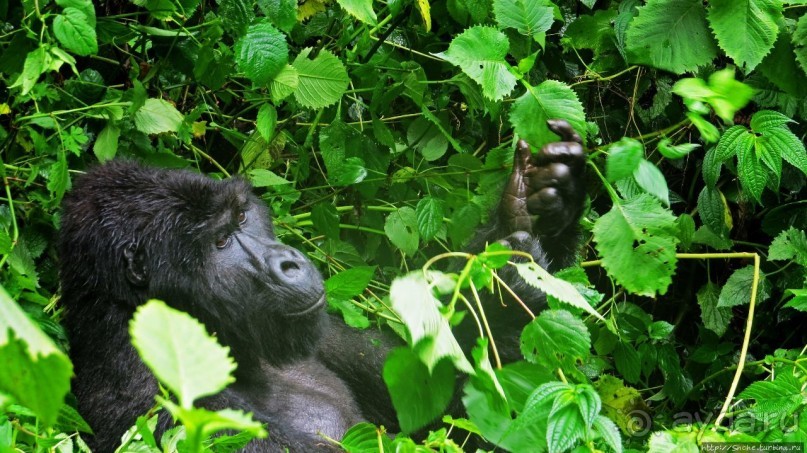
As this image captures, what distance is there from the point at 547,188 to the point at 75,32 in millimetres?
1514

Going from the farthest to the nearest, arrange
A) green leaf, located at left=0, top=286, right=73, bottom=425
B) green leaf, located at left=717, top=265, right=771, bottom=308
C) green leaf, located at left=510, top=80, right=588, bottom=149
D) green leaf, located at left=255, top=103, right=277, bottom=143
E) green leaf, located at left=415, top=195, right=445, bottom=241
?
green leaf, located at left=717, top=265, right=771, bottom=308 < green leaf, located at left=415, top=195, right=445, bottom=241 < green leaf, located at left=255, top=103, right=277, bottom=143 < green leaf, located at left=510, top=80, right=588, bottom=149 < green leaf, located at left=0, top=286, right=73, bottom=425

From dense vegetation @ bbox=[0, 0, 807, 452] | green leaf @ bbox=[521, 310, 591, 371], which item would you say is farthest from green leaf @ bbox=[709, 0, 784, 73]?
green leaf @ bbox=[521, 310, 591, 371]

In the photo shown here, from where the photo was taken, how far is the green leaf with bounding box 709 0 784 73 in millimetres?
2459

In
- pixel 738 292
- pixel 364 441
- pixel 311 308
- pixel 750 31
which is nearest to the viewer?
pixel 364 441

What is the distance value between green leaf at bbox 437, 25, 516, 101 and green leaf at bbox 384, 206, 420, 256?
1068 millimetres

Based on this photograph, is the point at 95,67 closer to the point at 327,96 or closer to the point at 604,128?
the point at 327,96

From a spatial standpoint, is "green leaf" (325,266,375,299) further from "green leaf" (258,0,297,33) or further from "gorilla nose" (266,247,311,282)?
"green leaf" (258,0,297,33)

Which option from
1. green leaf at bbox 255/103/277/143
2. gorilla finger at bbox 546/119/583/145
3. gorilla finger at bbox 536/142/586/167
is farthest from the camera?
green leaf at bbox 255/103/277/143

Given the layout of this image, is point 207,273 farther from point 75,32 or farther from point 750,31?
point 750,31

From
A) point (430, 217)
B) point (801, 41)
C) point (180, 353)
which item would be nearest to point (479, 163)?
point (430, 217)

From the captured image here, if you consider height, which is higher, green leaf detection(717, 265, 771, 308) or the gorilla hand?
the gorilla hand

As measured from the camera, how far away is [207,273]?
2.64 meters

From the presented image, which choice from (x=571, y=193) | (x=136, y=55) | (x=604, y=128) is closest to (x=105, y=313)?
(x=571, y=193)

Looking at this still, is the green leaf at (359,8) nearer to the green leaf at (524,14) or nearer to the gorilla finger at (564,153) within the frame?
the green leaf at (524,14)
